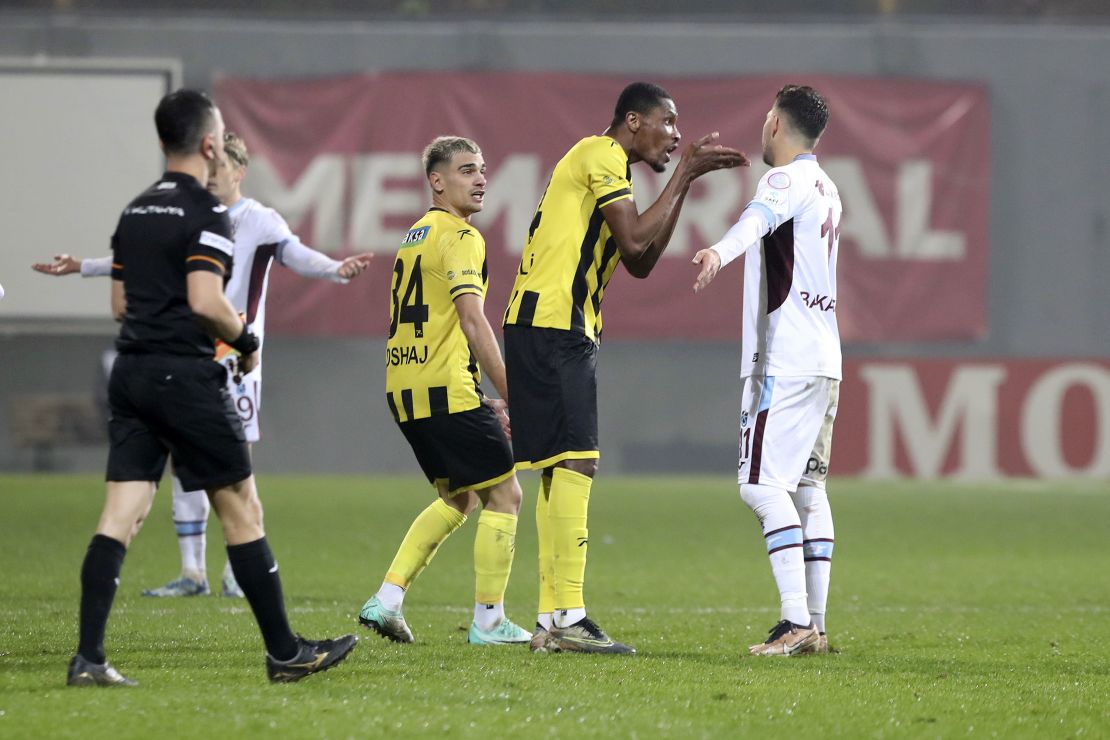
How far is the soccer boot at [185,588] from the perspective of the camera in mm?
7797

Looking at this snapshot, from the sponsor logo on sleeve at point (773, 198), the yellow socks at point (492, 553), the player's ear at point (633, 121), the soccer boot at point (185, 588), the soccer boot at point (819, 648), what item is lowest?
the soccer boot at point (185, 588)

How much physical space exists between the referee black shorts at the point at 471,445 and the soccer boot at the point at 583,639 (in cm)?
67

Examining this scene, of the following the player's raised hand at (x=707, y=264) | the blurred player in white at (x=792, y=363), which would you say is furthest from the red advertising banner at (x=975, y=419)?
the player's raised hand at (x=707, y=264)

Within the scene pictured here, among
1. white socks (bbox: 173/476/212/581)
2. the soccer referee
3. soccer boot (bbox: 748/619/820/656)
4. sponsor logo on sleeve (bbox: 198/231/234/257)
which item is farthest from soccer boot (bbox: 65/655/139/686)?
white socks (bbox: 173/476/212/581)

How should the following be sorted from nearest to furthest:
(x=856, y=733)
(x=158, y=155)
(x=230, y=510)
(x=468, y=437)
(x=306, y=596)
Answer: (x=856, y=733)
(x=230, y=510)
(x=468, y=437)
(x=306, y=596)
(x=158, y=155)

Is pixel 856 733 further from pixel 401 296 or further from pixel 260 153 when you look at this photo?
pixel 260 153

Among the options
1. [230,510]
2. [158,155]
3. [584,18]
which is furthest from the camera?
[584,18]

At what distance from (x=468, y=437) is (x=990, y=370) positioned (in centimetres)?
1423

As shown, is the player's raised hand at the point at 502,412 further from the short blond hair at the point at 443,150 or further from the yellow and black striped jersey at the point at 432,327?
the short blond hair at the point at 443,150

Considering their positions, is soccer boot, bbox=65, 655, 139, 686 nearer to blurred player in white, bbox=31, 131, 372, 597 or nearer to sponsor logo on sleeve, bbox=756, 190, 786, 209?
blurred player in white, bbox=31, 131, 372, 597

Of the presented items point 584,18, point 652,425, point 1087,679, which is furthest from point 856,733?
point 584,18

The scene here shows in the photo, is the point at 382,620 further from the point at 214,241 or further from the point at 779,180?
the point at 779,180

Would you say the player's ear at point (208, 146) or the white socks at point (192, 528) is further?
the white socks at point (192, 528)

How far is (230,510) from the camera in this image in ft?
15.4
